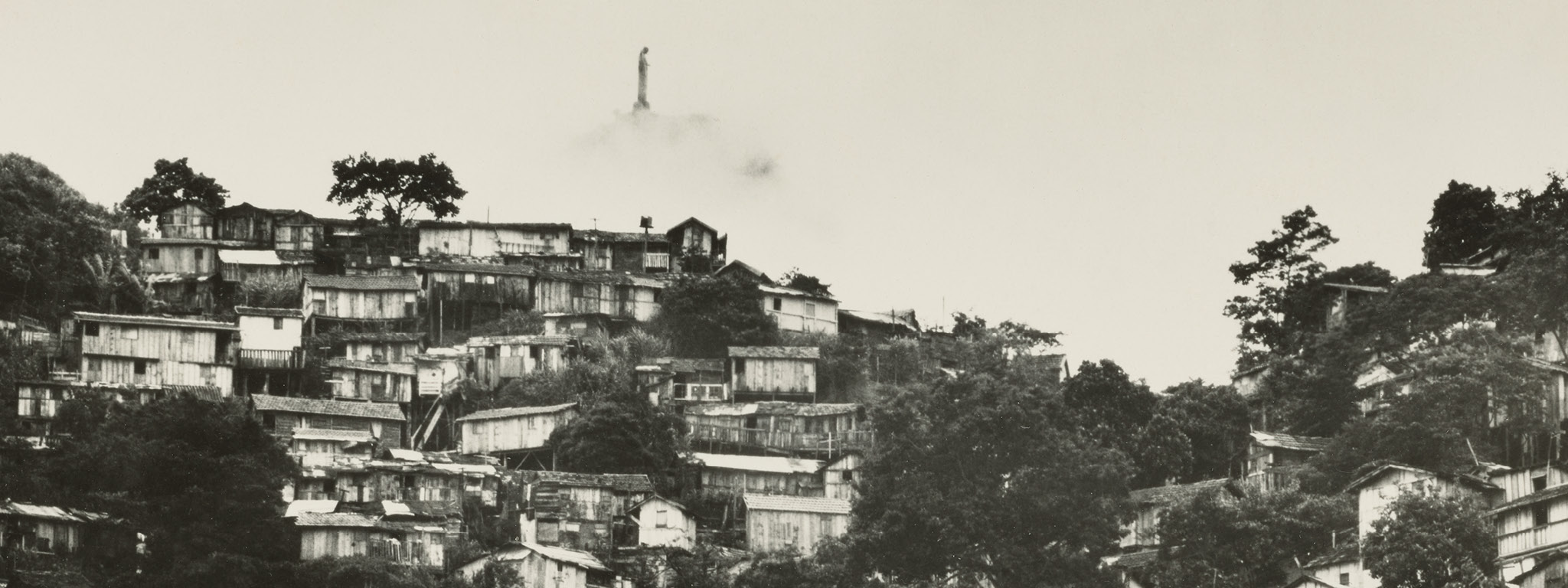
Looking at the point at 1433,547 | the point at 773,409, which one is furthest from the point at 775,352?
the point at 1433,547

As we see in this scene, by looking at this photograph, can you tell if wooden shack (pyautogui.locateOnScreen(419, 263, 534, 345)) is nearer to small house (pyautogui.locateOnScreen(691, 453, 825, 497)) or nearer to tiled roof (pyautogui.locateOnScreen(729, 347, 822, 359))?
tiled roof (pyautogui.locateOnScreen(729, 347, 822, 359))

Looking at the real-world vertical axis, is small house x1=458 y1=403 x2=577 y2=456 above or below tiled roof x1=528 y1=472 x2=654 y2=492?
above

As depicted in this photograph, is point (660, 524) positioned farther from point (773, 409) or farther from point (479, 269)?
point (479, 269)

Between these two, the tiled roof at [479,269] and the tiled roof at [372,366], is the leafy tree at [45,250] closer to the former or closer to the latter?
the tiled roof at [372,366]

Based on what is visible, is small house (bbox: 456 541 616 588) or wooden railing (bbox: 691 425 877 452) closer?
small house (bbox: 456 541 616 588)

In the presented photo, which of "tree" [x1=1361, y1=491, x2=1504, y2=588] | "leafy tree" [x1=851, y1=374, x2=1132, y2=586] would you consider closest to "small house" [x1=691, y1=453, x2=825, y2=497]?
"leafy tree" [x1=851, y1=374, x2=1132, y2=586]

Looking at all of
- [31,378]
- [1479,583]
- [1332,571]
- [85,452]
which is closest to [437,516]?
[85,452]

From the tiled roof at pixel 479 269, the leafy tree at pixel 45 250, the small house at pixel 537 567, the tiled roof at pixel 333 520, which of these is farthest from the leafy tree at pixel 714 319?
the tiled roof at pixel 333 520

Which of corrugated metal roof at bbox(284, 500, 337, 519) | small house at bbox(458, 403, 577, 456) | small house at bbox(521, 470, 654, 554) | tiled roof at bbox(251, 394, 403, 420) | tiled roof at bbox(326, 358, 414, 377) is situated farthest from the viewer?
tiled roof at bbox(326, 358, 414, 377)
